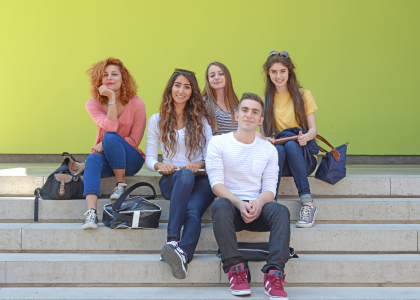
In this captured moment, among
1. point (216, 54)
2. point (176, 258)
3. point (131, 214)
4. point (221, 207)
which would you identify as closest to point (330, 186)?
point (221, 207)

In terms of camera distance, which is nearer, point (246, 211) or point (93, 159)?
point (246, 211)

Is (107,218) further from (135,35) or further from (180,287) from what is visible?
(135,35)

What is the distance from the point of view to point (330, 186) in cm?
300

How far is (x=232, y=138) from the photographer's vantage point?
2.47 m

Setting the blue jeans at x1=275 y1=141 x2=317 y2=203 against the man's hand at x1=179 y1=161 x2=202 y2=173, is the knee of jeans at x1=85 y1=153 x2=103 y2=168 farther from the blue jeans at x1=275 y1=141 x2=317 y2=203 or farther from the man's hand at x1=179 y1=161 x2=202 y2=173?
the blue jeans at x1=275 y1=141 x2=317 y2=203

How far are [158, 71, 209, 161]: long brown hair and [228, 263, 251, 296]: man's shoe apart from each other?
0.90m

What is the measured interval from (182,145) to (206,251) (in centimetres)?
77

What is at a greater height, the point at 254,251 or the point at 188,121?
the point at 188,121

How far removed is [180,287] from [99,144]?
1.26m

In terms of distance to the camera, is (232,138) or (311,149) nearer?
(232,138)

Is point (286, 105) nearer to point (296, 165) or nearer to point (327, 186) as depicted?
point (296, 165)

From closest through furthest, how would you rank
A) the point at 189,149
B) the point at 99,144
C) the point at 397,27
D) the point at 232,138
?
the point at 232,138 < the point at 189,149 < the point at 99,144 < the point at 397,27

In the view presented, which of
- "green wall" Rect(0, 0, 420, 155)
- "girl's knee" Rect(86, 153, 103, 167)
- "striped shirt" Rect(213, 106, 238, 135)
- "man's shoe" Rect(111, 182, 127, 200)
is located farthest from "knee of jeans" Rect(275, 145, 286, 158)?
"green wall" Rect(0, 0, 420, 155)

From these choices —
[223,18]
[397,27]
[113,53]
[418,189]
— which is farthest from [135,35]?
[418,189]
